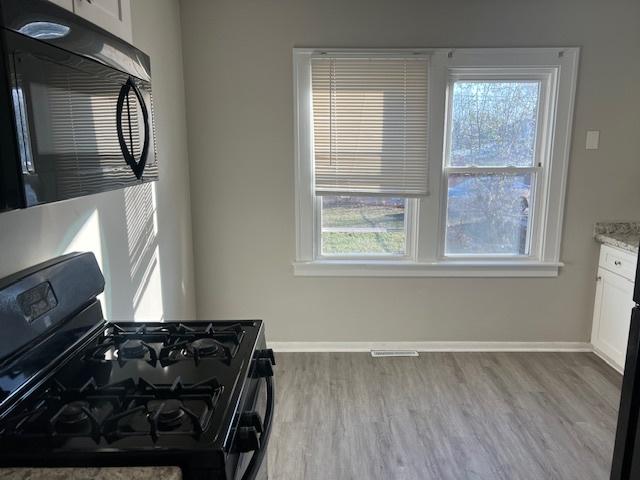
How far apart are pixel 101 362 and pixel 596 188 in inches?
129

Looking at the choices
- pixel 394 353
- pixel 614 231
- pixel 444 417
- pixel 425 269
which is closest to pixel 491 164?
pixel 425 269

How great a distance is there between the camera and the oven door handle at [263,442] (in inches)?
38.9

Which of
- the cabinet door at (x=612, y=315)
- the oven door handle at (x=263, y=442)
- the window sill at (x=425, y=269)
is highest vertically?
the oven door handle at (x=263, y=442)

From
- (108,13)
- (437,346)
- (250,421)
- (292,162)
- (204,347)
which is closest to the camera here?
(250,421)

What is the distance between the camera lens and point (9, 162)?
72 centimetres

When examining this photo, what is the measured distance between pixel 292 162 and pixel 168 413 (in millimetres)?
2370

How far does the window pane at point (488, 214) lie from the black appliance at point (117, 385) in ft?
7.16

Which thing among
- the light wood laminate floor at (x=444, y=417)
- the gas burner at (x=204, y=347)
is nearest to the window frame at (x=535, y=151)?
the light wood laminate floor at (x=444, y=417)

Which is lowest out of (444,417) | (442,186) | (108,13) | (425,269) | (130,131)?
(444,417)

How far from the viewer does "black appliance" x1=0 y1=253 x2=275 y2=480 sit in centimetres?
84

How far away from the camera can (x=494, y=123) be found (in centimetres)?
313

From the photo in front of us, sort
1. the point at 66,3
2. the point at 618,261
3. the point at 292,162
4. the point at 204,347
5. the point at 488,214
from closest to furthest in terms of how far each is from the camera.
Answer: the point at 66,3, the point at 204,347, the point at 618,261, the point at 292,162, the point at 488,214

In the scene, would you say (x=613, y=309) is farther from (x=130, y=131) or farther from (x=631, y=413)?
(x=130, y=131)

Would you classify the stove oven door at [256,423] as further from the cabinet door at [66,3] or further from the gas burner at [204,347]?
the cabinet door at [66,3]
